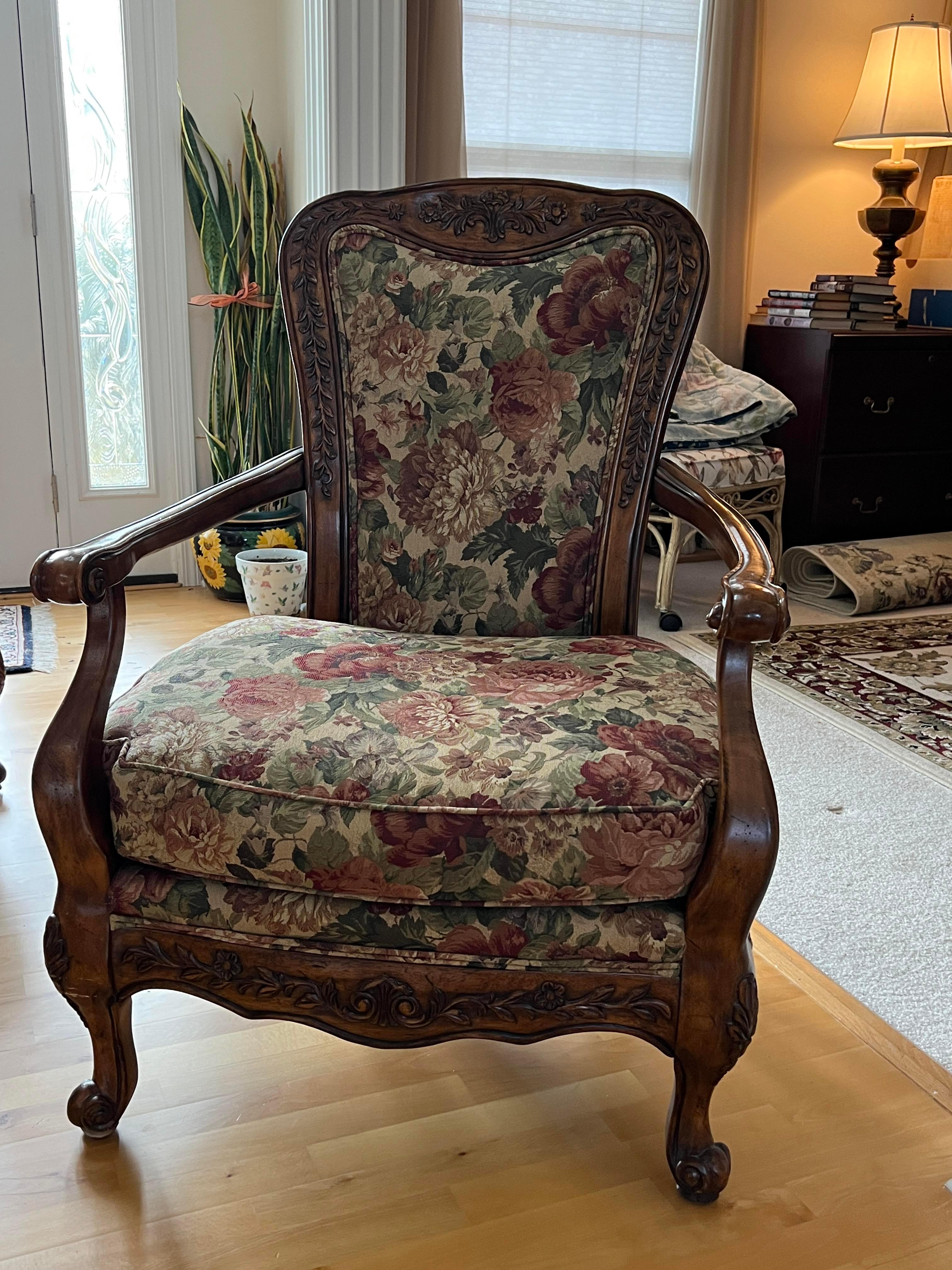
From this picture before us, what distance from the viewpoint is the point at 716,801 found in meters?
1.13

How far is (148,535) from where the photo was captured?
4.38 feet

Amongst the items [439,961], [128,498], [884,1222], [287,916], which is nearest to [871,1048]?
[884,1222]

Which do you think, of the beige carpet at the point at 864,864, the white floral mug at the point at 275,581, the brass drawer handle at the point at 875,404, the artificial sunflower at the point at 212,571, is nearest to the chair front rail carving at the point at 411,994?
the beige carpet at the point at 864,864

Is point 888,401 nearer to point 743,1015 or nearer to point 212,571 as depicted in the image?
point 212,571

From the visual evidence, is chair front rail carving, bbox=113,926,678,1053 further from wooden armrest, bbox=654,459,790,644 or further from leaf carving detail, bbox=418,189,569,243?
leaf carving detail, bbox=418,189,569,243

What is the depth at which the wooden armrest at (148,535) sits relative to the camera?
1.19 meters

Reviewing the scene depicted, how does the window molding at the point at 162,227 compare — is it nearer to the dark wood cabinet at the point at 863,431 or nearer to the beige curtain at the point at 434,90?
the beige curtain at the point at 434,90

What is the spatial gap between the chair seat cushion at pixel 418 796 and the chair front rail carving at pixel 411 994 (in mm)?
85

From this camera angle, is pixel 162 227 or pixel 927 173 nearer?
pixel 162 227

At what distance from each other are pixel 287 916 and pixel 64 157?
2788 millimetres

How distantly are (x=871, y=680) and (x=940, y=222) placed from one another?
6.37ft

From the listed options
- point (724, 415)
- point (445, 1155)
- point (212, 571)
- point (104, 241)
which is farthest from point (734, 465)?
point (445, 1155)

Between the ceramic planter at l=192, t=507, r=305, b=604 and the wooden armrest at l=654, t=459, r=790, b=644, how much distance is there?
1.85 m

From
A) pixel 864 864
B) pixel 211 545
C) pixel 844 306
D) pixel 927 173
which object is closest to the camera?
pixel 864 864
